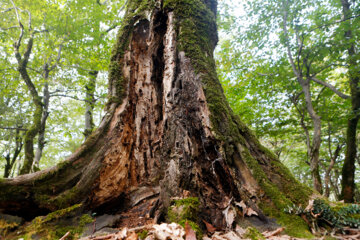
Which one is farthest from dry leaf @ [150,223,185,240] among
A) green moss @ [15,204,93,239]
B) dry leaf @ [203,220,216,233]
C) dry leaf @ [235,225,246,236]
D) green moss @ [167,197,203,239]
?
green moss @ [15,204,93,239]

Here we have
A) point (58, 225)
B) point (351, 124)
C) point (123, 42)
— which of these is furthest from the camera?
point (351, 124)

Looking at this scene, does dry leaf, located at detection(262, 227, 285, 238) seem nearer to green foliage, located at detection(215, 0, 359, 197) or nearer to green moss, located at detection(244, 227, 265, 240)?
green moss, located at detection(244, 227, 265, 240)

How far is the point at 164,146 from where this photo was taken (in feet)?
7.95

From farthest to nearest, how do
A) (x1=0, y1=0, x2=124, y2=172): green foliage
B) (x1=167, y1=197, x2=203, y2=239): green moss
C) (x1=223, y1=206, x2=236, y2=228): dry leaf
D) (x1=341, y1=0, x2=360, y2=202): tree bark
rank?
1. (x1=0, y1=0, x2=124, y2=172): green foliage
2. (x1=341, y1=0, x2=360, y2=202): tree bark
3. (x1=223, y1=206, x2=236, y2=228): dry leaf
4. (x1=167, y1=197, x2=203, y2=239): green moss

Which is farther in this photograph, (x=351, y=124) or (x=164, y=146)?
(x=351, y=124)

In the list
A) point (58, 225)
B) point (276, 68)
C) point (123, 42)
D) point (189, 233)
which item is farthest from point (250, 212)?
point (276, 68)

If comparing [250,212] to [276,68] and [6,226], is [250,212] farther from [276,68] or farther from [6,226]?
[276,68]

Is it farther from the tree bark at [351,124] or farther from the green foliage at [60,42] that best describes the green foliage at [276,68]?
the green foliage at [60,42]

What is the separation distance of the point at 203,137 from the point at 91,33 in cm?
910

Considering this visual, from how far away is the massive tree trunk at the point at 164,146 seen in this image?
2041mm

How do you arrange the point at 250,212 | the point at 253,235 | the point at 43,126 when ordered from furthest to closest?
the point at 43,126 → the point at 250,212 → the point at 253,235

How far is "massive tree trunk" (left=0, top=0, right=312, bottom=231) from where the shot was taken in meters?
2.04

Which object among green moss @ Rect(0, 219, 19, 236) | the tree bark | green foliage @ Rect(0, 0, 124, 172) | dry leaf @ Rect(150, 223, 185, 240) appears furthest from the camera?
green foliage @ Rect(0, 0, 124, 172)

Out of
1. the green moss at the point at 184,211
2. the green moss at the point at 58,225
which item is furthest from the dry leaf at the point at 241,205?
the green moss at the point at 58,225
